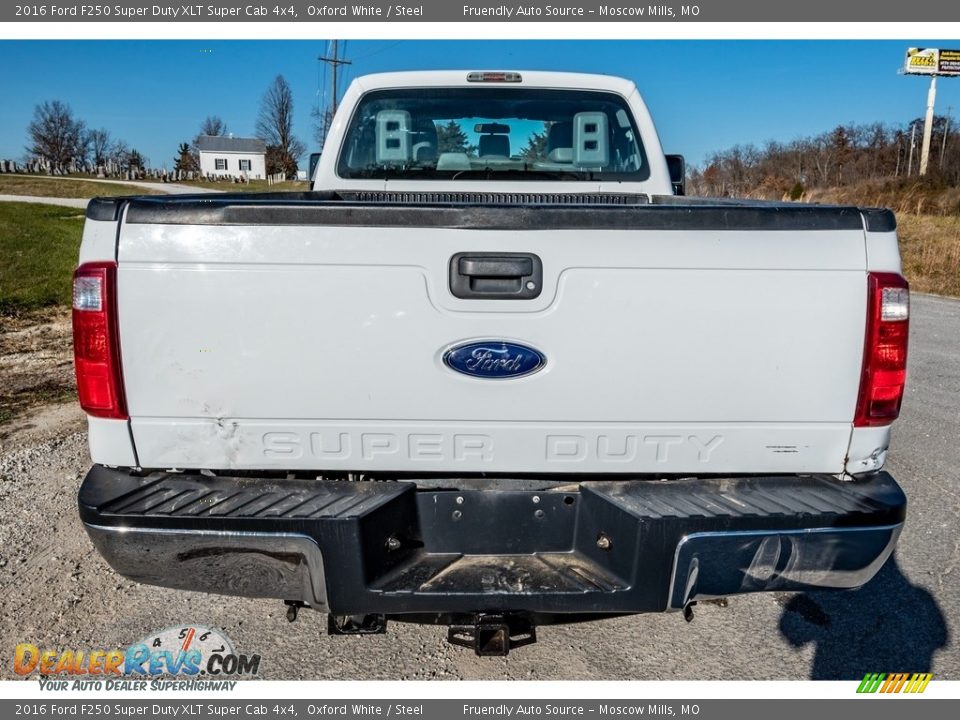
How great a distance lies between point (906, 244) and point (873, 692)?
62.5 feet

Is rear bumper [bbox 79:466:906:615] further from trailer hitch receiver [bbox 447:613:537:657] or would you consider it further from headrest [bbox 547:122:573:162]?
headrest [bbox 547:122:573:162]

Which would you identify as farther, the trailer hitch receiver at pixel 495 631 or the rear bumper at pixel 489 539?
the trailer hitch receiver at pixel 495 631

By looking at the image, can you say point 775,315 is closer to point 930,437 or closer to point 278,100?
point 930,437

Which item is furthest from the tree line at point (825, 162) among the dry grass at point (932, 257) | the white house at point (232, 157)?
the white house at point (232, 157)

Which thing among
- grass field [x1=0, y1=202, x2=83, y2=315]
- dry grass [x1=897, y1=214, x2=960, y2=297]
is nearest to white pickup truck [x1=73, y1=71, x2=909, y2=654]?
grass field [x1=0, y1=202, x2=83, y2=315]

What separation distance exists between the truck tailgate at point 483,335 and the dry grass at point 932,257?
46.4 feet

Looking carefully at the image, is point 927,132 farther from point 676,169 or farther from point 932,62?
point 676,169

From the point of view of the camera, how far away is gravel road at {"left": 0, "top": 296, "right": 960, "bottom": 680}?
9.17 feet

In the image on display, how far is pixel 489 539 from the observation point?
7.40ft

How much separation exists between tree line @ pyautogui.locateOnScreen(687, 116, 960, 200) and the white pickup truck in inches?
1632

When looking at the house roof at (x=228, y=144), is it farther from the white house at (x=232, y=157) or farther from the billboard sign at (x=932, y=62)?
the billboard sign at (x=932, y=62)

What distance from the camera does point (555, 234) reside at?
82.0 inches

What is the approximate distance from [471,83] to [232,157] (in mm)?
82410

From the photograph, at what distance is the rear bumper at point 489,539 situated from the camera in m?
2.11
